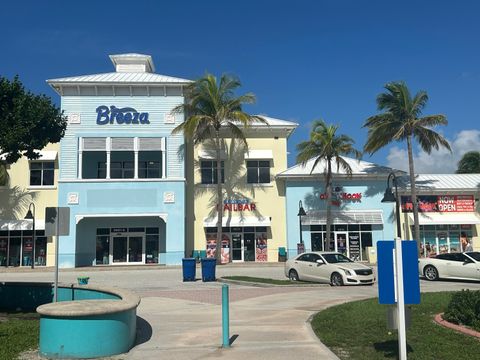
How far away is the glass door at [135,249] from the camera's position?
36.8 metres

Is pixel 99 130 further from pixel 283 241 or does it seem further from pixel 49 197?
pixel 283 241

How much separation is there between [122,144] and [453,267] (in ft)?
77.1

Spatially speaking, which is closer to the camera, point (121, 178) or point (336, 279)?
point (336, 279)

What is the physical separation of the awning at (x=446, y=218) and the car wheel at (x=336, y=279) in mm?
19011

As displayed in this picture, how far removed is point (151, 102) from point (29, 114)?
23445 mm

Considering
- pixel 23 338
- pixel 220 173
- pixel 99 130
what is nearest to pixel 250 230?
pixel 220 173

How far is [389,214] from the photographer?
37250 millimetres

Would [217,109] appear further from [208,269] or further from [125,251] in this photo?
[208,269]

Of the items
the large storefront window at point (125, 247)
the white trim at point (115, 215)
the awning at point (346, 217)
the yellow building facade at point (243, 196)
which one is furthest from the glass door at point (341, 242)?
the large storefront window at point (125, 247)

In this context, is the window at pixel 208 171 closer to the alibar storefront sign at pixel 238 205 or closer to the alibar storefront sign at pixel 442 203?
the alibar storefront sign at pixel 238 205

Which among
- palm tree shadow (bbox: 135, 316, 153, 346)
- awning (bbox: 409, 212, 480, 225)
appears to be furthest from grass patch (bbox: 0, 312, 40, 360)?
awning (bbox: 409, 212, 480, 225)

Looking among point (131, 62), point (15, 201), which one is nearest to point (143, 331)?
point (15, 201)

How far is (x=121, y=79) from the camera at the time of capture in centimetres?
3781

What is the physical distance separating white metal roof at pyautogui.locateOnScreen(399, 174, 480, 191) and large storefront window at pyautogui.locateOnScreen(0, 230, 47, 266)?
83.7 feet
